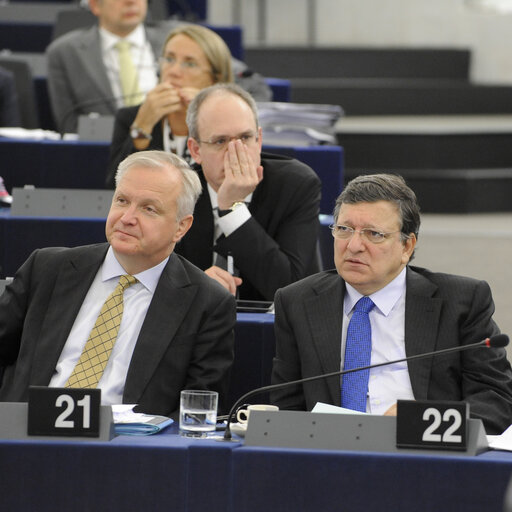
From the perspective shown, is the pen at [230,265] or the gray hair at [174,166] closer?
the gray hair at [174,166]

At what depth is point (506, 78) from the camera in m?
8.21

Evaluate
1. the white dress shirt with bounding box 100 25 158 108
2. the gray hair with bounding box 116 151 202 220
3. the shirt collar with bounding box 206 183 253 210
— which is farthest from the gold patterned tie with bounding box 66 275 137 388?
the white dress shirt with bounding box 100 25 158 108

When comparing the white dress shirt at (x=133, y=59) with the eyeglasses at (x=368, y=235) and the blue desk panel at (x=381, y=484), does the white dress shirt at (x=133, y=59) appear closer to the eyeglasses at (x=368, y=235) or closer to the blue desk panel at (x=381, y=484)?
the eyeglasses at (x=368, y=235)

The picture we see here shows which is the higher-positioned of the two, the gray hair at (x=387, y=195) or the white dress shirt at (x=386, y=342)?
the gray hair at (x=387, y=195)

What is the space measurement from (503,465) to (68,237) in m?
1.95

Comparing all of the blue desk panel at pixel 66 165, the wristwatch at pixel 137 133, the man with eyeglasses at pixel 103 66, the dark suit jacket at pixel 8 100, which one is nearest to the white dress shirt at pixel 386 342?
the wristwatch at pixel 137 133

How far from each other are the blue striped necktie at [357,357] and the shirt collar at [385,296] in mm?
25

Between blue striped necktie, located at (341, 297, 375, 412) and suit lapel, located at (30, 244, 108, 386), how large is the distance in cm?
57

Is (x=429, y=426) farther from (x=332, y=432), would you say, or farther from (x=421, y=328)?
(x=421, y=328)

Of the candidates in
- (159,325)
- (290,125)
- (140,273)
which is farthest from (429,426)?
(290,125)

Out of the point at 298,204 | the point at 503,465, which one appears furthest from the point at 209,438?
the point at 298,204

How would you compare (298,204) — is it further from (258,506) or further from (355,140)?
(355,140)

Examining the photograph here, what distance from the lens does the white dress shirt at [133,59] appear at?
213 inches

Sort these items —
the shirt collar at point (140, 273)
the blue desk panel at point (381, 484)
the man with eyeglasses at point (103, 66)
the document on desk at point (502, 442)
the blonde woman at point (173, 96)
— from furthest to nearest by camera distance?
the man with eyeglasses at point (103, 66), the blonde woman at point (173, 96), the shirt collar at point (140, 273), the document on desk at point (502, 442), the blue desk panel at point (381, 484)
